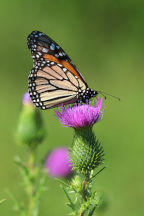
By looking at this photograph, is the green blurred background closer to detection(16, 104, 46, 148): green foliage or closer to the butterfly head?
detection(16, 104, 46, 148): green foliage

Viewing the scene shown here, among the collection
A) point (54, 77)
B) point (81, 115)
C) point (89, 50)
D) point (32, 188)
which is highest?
point (89, 50)

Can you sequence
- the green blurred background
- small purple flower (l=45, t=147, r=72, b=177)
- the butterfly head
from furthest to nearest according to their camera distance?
the green blurred background
small purple flower (l=45, t=147, r=72, b=177)
the butterfly head

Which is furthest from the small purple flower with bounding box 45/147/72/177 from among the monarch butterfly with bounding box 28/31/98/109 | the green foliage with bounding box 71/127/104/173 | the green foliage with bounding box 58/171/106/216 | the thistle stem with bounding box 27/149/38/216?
the green foliage with bounding box 58/171/106/216

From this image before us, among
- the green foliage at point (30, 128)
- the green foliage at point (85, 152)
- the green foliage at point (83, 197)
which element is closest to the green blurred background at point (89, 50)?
the green foliage at point (30, 128)

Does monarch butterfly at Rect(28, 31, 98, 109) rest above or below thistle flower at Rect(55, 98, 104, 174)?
above

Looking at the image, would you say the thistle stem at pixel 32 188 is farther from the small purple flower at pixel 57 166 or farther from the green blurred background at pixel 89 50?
the green blurred background at pixel 89 50

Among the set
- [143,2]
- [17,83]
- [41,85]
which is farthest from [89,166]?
[143,2]

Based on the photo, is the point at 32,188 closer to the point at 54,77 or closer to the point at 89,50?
the point at 54,77

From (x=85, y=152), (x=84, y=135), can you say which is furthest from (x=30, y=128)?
(x=85, y=152)
